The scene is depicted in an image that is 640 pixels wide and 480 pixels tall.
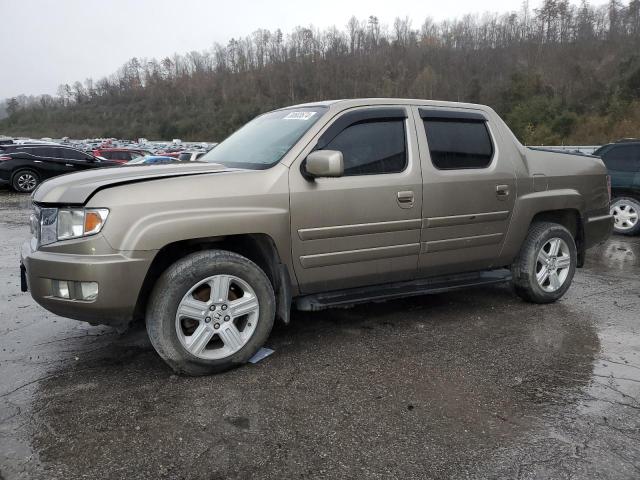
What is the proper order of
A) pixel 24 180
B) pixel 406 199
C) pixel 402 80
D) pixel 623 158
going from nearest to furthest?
pixel 406 199, pixel 623 158, pixel 24 180, pixel 402 80

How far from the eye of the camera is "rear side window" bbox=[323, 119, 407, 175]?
3801 millimetres

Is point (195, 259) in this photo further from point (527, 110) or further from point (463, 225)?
point (527, 110)

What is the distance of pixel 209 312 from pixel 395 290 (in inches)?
58.8

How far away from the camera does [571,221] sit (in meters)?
5.17

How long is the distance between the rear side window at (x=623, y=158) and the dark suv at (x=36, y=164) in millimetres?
13361

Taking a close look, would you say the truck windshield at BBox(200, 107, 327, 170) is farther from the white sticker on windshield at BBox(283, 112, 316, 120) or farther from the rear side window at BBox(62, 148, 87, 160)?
the rear side window at BBox(62, 148, 87, 160)

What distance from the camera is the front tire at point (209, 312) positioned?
3.21m

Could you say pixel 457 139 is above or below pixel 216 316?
above

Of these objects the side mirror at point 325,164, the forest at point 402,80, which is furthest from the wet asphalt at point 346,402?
the forest at point 402,80

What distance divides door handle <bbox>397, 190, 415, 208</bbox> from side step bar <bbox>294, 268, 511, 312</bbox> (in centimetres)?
66

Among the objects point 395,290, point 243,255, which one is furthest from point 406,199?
point 243,255

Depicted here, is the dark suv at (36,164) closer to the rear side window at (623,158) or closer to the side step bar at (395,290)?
the rear side window at (623,158)

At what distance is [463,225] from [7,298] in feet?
14.5

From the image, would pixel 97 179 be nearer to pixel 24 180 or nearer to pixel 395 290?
pixel 395 290
